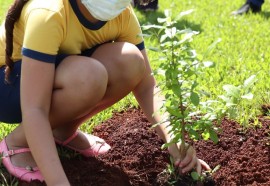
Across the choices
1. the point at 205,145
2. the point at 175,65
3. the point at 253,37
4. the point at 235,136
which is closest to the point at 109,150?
the point at 205,145

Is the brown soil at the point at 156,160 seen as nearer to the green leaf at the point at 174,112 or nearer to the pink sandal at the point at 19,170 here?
the pink sandal at the point at 19,170

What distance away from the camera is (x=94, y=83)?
2.05 metres

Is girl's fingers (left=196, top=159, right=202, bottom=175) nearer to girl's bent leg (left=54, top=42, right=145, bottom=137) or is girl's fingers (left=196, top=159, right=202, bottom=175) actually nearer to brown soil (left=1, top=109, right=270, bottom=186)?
brown soil (left=1, top=109, right=270, bottom=186)

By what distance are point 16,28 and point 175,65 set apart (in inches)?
28.4

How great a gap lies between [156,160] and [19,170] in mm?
608

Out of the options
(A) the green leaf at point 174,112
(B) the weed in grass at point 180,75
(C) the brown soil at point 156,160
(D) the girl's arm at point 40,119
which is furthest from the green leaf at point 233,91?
(D) the girl's arm at point 40,119

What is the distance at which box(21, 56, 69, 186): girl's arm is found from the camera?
186 cm

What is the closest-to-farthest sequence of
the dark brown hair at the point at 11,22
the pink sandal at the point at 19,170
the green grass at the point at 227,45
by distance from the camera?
the dark brown hair at the point at 11,22, the pink sandal at the point at 19,170, the green grass at the point at 227,45

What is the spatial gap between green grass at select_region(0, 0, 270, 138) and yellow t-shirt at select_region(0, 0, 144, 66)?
0.88ft

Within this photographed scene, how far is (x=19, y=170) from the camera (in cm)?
221

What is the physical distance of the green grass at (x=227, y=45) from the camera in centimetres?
292

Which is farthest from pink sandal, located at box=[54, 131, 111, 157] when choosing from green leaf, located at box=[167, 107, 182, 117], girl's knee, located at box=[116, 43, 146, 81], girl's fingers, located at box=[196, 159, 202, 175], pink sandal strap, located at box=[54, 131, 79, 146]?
green leaf, located at box=[167, 107, 182, 117]

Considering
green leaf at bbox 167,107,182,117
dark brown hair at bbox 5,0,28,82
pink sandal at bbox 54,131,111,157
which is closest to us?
green leaf at bbox 167,107,182,117

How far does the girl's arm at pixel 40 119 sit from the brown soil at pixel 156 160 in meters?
0.28
